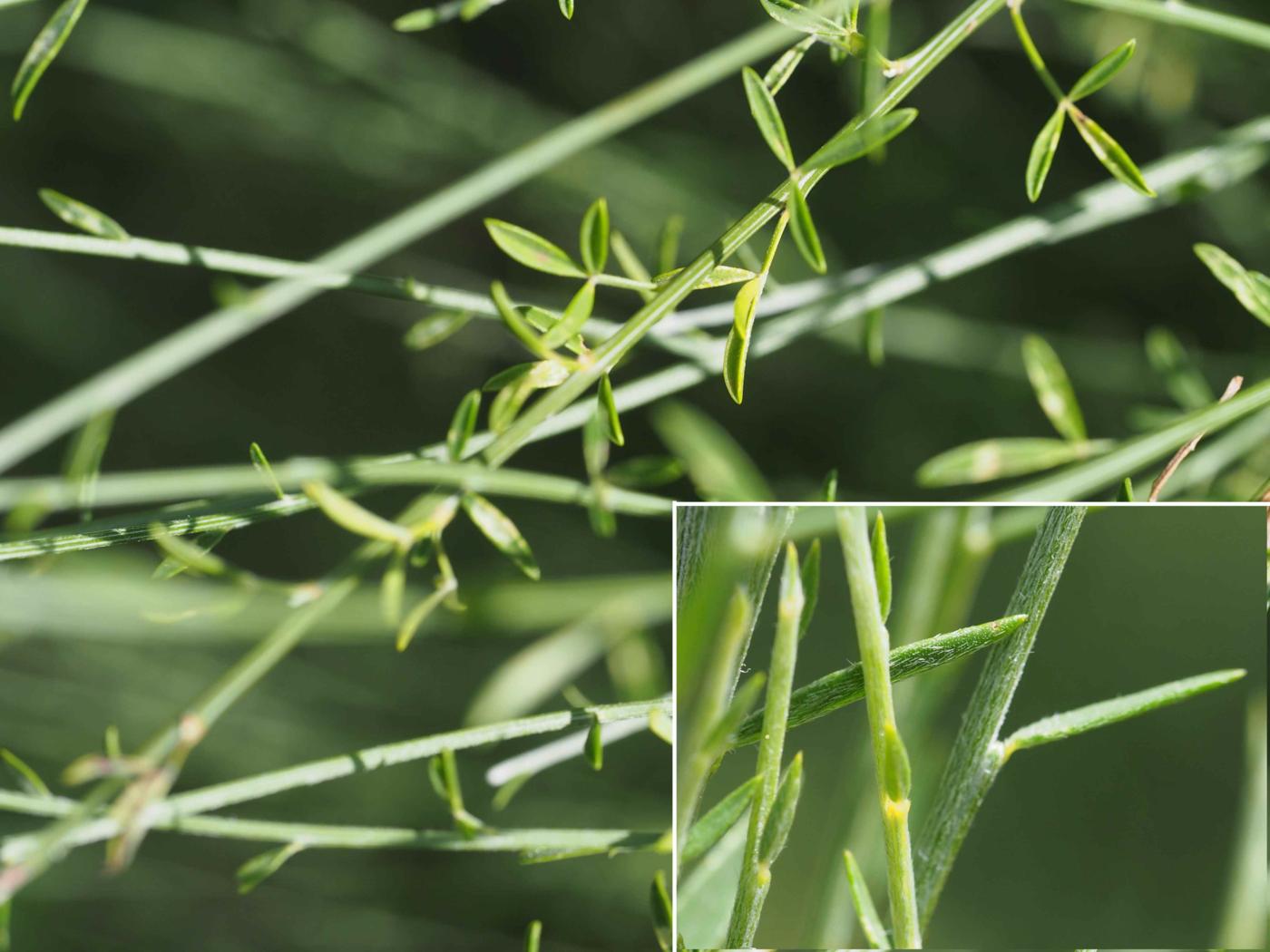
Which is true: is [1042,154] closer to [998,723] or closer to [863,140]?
[863,140]

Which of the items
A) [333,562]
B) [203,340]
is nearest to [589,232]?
[203,340]

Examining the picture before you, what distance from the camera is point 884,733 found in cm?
41

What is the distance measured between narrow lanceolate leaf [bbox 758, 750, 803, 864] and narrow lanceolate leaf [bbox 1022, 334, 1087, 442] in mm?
166

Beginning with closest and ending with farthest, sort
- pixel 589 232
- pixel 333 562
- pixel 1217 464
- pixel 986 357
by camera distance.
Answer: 1. pixel 589 232
2. pixel 1217 464
3. pixel 986 357
4. pixel 333 562

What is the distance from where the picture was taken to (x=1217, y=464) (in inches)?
20.7

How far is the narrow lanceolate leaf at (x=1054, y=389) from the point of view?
46cm

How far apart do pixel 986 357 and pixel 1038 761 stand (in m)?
0.40

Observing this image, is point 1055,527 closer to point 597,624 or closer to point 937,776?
Result: point 937,776

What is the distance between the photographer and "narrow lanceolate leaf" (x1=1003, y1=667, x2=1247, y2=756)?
1.41 ft

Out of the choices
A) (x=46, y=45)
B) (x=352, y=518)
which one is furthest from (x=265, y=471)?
(x=46, y=45)

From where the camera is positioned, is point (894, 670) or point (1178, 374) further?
point (1178, 374)

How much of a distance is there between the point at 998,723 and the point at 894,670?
0.04 m

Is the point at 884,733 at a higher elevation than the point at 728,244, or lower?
lower

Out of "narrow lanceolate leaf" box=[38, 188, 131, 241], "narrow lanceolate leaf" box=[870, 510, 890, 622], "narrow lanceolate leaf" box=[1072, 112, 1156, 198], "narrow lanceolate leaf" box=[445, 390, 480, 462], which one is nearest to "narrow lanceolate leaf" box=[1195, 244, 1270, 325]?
"narrow lanceolate leaf" box=[1072, 112, 1156, 198]
